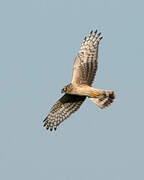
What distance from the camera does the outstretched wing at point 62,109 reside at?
1827cm

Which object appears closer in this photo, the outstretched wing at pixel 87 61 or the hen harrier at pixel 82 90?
the hen harrier at pixel 82 90

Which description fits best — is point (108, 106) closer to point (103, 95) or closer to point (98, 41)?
point (103, 95)

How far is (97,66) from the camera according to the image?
18.0 meters

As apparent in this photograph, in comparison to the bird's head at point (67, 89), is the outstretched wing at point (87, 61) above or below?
→ above

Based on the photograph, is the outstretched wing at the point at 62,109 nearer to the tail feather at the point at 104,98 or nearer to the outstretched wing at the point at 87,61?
the outstretched wing at the point at 87,61

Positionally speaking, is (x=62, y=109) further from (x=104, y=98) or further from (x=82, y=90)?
(x=104, y=98)


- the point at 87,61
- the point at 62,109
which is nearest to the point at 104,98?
the point at 87,61

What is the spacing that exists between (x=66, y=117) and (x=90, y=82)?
1662mm

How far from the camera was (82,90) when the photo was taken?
17328 mm

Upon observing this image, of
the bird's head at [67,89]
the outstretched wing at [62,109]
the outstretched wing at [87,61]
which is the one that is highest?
the outstretched wing at [87,61]

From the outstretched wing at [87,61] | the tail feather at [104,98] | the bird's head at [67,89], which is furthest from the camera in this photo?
the outstretched wing at [87,61]

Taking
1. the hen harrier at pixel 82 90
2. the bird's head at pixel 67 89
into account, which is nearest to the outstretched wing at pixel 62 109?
the hen harrier at pixel 82 90

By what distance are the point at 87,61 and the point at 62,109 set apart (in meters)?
1.84

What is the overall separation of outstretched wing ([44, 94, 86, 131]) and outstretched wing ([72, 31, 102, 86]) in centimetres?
73
